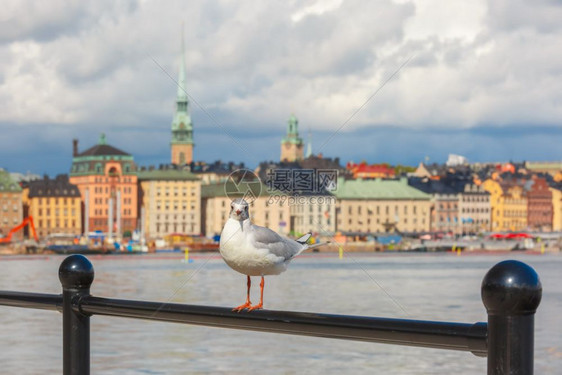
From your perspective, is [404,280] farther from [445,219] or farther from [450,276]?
[445,219]

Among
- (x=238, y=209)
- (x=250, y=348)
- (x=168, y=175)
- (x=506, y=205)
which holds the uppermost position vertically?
(x=168, y=175)

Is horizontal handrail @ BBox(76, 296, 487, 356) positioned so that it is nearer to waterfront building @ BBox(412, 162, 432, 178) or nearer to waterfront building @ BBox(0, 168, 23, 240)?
waterfront building @ BBox(0, 168, 23, 240)

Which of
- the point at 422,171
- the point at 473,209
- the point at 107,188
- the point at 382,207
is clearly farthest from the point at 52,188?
the point at 422,171

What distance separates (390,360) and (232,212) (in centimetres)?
1355

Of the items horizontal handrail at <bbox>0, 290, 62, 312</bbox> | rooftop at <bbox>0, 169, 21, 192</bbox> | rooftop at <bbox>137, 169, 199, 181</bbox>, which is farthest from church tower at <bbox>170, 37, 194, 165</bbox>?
horizontal handrail at <bbox>0, 290, 62, 312</bbox>

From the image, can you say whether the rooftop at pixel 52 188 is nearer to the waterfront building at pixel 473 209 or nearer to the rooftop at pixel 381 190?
the rooftop at pixel 381 190

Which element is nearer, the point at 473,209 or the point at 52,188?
the point at 52,188

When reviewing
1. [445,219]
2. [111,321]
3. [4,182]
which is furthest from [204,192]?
[111,321]

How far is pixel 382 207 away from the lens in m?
89.0

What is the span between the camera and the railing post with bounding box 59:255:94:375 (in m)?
1.95

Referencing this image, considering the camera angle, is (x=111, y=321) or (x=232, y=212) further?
(x=111, y=321)

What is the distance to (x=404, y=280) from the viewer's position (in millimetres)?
43750

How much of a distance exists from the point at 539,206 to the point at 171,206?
37.7 m

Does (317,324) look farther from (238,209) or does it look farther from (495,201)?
(495,201)
